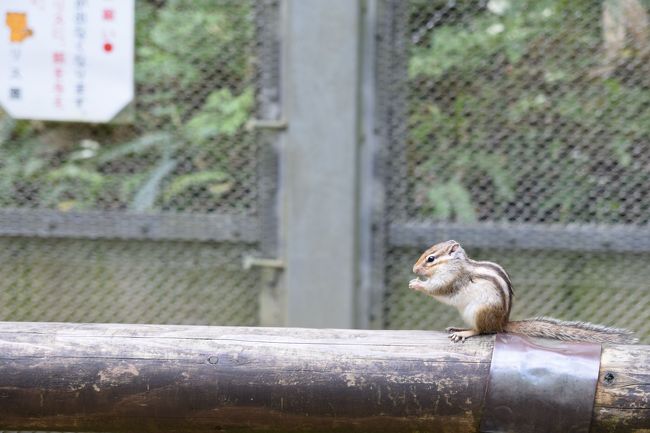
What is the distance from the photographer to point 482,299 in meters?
2.59

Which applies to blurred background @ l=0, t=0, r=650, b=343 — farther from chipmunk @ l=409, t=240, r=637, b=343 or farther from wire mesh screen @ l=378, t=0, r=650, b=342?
chipmunk @ l=409, t=240, r=637, b=343

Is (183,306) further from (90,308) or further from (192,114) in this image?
(192,114)

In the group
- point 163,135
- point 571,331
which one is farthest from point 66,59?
point 571,331

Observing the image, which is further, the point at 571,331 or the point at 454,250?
the point at 454,250

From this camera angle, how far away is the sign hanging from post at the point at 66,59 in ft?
13.3

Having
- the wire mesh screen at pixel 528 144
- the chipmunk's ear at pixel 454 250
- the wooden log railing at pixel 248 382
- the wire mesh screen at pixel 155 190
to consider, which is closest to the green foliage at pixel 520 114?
the wire mesh screen at pixel 528 144

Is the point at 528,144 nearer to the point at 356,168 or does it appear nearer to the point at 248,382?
the point at 356,168

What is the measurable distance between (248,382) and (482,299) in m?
0.79

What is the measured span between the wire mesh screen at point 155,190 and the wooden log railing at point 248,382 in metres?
1.86

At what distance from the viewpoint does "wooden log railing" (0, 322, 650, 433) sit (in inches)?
89.2

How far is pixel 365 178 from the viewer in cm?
419

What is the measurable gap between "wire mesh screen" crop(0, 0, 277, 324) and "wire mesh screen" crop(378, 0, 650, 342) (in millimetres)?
748

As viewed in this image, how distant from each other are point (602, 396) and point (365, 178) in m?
2.16

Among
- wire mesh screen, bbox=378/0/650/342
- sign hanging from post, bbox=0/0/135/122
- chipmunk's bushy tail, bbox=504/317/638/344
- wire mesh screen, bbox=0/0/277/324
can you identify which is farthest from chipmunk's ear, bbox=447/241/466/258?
sign hanging from post, bbox=0/0/135/122
